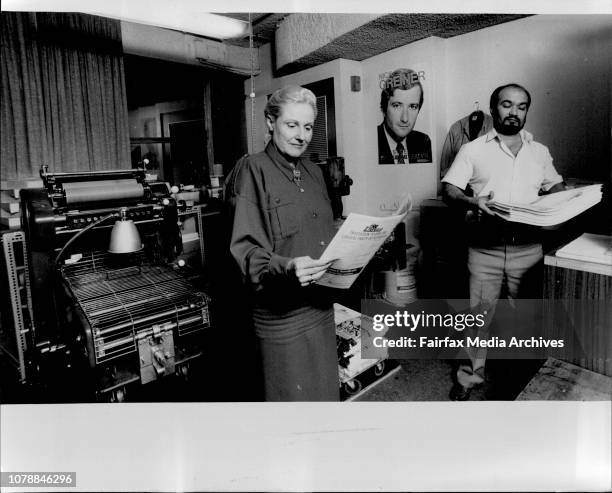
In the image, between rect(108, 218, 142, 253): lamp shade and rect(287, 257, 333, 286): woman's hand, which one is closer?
rect(287, 257, 333, 286): woman's hand

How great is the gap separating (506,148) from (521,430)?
1166 millimetres

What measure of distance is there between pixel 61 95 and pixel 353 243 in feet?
7.73

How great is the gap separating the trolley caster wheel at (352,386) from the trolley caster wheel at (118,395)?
903mm

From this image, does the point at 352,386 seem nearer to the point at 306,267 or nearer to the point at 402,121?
the point at 306,267

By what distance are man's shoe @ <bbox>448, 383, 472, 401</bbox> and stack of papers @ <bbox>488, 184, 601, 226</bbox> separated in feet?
3.01

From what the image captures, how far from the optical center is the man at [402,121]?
2521mm

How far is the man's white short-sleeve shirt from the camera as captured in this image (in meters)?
1.83

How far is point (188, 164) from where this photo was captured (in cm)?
332

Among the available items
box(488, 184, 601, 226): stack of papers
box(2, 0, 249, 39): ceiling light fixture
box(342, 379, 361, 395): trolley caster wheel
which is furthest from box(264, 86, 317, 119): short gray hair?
box(342, 379, 361, 395): trolley caster wheel

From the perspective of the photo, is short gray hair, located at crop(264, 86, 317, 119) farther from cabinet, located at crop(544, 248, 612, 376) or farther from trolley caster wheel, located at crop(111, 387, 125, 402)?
trolley caster wheel, located at crop(111, 387, 125, 402)

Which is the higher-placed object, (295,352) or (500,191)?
(500,191)

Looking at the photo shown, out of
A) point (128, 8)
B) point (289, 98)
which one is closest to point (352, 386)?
point (289, 98)

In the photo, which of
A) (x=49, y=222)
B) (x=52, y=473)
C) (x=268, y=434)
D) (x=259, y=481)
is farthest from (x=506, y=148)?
(x=52, y=473)

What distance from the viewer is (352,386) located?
1.86m
